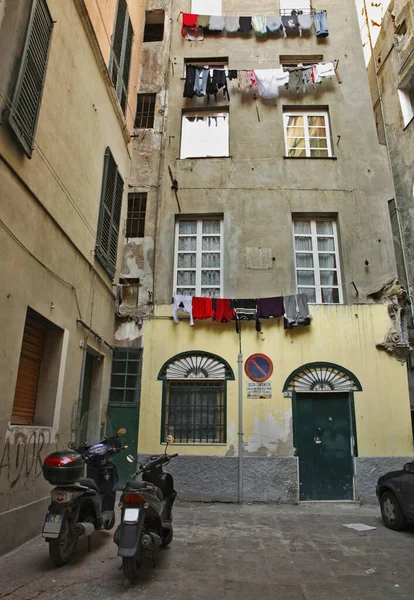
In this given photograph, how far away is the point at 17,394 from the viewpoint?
608 centimetres

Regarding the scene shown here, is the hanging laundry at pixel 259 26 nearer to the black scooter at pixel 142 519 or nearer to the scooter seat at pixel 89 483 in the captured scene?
the black scooter at pixel 142 519

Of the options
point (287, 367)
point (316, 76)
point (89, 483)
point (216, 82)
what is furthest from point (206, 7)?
point (89, 483)

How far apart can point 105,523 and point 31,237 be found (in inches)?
154

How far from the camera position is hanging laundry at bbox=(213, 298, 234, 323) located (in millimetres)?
9773

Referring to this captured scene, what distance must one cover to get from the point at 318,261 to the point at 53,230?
21.5 ft

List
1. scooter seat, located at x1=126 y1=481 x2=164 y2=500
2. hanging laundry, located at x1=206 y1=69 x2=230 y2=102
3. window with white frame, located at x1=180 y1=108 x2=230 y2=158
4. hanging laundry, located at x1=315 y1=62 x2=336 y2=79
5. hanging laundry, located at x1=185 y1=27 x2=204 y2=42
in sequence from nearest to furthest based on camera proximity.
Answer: scooter seat, located at x1=126 y1=481 x2=164 y2=500
window with white frame, located at x1=180 y1=108 x2=230 y2=158
hanging laundry, located at x1=315 y1=62 x2=336 y2=79
hanging laundry, located at x1=206 y1=69 x2=230 y2=102
hanging laundry, located at x1=185 y1=27 x2=204 y2=42

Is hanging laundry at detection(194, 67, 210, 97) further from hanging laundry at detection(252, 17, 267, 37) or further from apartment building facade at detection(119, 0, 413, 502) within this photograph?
hanging laundry at detection(252, 17, 267, 37)

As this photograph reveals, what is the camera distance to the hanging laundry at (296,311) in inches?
Answer: 381

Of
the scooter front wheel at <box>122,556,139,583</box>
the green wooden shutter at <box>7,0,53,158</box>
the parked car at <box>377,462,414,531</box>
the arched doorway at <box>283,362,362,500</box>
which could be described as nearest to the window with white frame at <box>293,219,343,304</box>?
the arched doorway at <box>283,362,362,500</box>

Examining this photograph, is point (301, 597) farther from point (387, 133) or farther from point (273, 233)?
point (387, 133)

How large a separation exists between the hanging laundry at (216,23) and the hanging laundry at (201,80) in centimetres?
170

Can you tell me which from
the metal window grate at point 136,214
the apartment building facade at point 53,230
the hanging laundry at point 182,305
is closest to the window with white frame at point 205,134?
the metal window grate at point 136,214

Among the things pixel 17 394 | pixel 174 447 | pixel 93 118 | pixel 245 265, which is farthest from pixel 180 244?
pixel 17 394

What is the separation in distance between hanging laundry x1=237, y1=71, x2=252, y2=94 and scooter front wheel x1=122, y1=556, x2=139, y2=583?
11.8m
